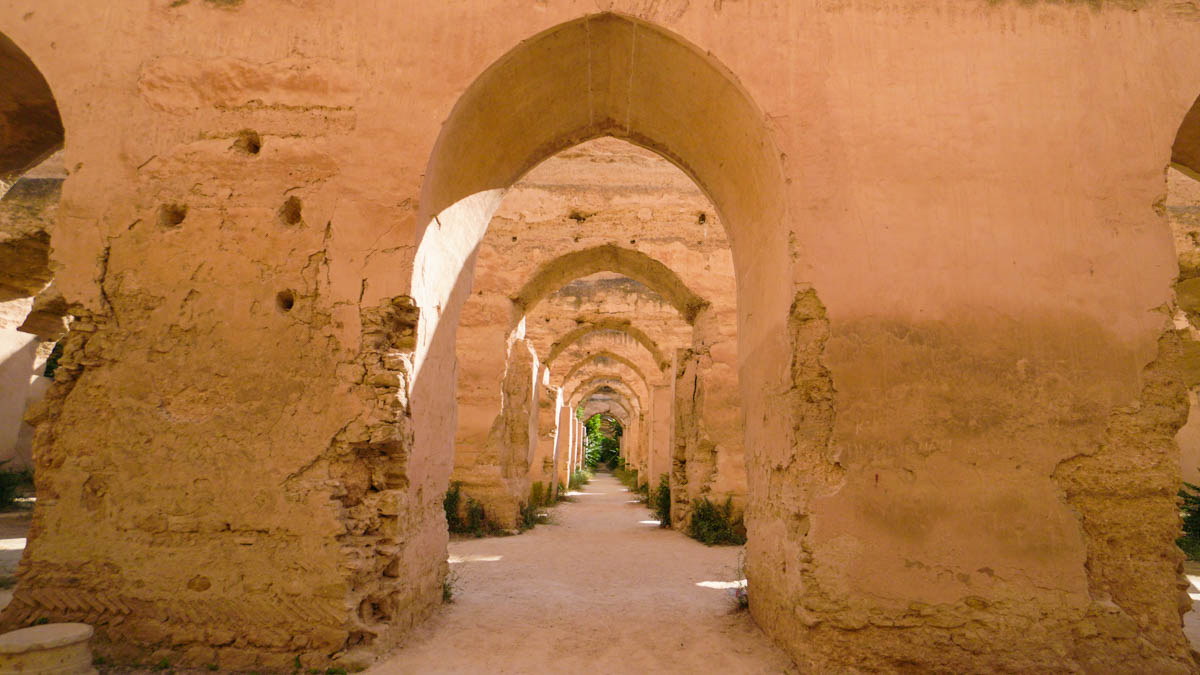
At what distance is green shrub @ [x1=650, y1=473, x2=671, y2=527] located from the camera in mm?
10578

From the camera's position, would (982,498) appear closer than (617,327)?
Yes

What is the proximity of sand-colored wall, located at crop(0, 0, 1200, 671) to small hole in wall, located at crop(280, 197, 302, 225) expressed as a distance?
0.06 meters

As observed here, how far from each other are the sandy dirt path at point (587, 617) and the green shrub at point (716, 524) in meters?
0.33

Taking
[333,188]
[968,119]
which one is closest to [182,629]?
[333,188]

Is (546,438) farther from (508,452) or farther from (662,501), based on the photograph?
(508,452)

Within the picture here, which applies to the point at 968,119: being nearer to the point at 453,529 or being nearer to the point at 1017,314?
the point at 1017,314

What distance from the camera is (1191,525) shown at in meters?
7.68

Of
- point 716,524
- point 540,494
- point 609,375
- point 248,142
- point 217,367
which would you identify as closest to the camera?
point 217,367

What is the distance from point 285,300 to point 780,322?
2898mm

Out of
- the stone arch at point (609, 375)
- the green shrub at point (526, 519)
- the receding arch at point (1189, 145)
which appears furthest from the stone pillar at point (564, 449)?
the receding arch at point (1189, 145)

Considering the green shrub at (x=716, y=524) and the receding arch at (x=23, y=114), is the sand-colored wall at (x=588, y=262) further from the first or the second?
the receding arch at (x=23, y=114)

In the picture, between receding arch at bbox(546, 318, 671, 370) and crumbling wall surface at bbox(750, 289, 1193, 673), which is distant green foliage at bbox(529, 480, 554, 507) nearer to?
receding arch at bbox(546, 318, 671, 370)

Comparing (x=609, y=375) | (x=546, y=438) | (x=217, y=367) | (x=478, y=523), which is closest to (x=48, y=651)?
(x=217, y=367)

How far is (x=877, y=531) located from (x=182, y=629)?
145 inches
